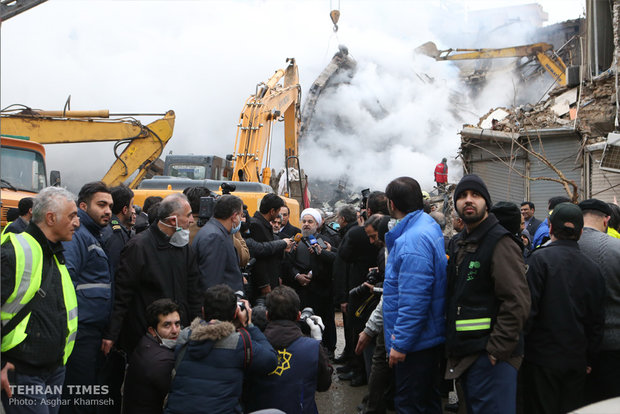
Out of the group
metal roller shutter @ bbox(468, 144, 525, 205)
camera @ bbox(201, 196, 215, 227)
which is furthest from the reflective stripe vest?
metal roller shutter @ bbox(468, 144, 525, 205)

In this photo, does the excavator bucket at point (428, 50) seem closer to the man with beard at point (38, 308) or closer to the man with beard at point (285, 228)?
the man with beard at point (285, 228)

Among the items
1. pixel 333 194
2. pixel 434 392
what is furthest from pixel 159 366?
pixel 333 194

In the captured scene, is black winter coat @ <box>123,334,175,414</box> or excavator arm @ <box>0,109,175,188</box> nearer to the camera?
black winter coat @ <box>123,334,175,414</box>

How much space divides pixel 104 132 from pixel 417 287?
1088cm

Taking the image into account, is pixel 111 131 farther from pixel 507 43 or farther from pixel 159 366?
pixel 507 43

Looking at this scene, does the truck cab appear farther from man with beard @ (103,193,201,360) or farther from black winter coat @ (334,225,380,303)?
black winter coat @ (334,225,380,303)

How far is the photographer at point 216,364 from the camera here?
10.7 feet

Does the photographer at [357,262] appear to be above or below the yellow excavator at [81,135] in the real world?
below

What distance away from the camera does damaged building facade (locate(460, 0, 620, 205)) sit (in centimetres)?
1097

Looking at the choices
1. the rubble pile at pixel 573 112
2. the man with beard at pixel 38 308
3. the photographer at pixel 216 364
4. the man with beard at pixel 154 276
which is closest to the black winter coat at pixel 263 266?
Result: the man with beard at pixel 154 276

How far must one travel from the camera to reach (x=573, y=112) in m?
12.6

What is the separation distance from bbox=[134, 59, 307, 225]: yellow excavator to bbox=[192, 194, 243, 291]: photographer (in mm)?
3291

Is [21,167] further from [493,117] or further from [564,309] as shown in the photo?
[493,117]

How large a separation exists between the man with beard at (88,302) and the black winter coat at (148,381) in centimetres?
47
